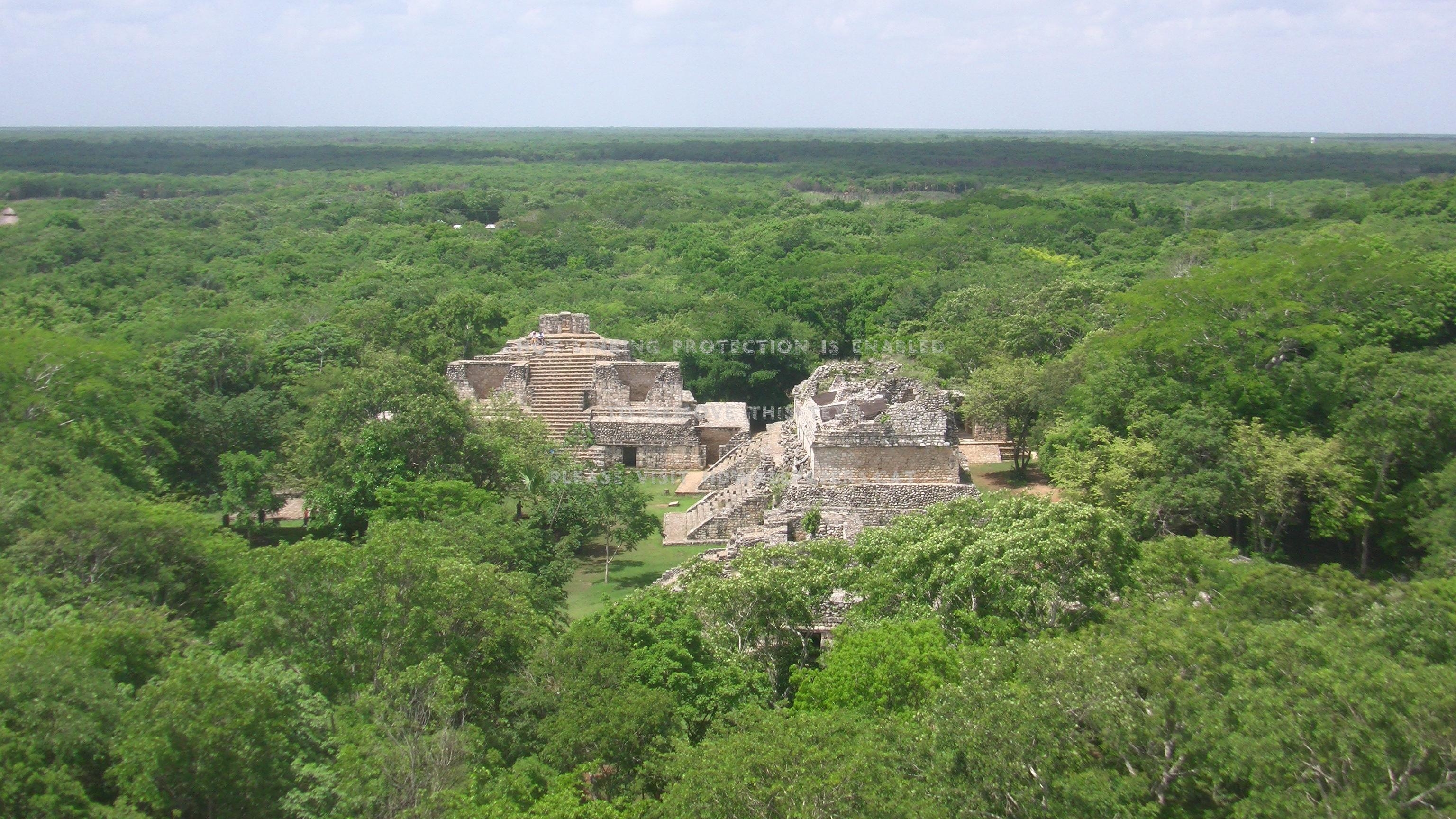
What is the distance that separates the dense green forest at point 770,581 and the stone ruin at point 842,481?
211 cm

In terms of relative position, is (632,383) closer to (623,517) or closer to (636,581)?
(623,517)

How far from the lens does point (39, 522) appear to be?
1590 centimetres

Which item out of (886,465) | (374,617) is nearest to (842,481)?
(886,465)

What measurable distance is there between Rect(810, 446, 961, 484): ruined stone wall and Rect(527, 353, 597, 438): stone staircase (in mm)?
10352

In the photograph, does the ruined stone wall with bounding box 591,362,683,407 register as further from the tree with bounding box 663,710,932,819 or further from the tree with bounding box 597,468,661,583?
the tree with bounding box 663,710,932,819

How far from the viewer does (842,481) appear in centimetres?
2027

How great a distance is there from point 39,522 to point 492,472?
7750 mm

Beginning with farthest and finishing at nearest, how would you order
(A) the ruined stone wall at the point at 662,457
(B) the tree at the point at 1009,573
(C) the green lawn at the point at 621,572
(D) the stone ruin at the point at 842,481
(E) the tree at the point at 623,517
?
(A) the ruined stone wall at the point at 662,457 → (E) the tree at the point at 623,517 → (D) the stone ruin at the point at 842,481 → (C) the green lawn at the point at 621,572 → (B) the tree at the point at 1009,573

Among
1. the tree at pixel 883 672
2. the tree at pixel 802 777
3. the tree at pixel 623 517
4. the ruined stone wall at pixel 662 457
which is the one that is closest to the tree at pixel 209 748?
the tree at pixel 802 777

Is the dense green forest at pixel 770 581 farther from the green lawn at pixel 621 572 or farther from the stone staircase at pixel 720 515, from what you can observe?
the stone staircase at pixel 720 515

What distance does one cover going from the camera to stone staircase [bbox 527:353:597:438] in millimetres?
29750

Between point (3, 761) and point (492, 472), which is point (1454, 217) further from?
point (3, 761)

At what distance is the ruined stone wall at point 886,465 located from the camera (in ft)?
66.4

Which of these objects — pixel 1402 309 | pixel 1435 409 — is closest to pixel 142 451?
pixel 1435 409
